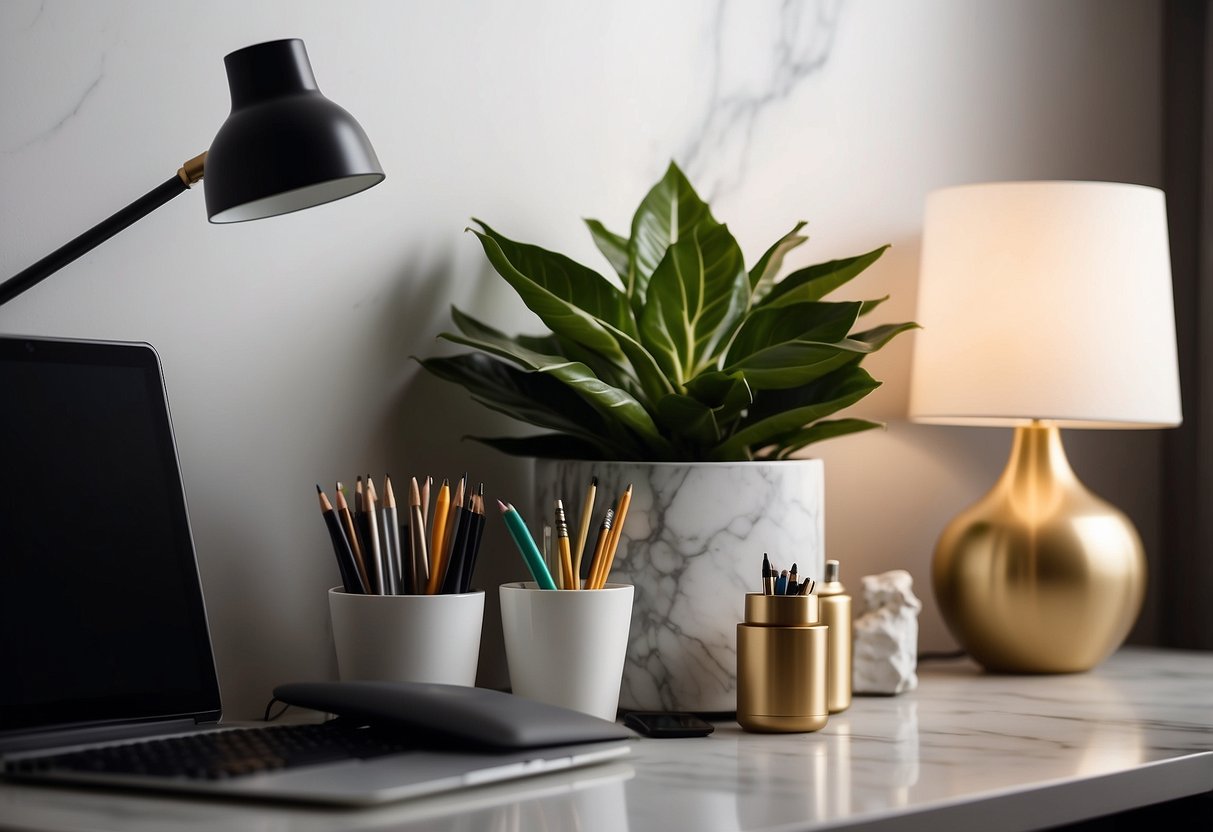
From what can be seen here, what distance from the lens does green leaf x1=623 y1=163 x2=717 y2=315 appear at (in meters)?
1.15

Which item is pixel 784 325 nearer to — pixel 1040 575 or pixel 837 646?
pixel 837 646

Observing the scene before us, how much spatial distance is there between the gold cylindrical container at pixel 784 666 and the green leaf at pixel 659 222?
311 millimetres

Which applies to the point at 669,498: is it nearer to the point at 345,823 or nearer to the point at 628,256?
the point at 628,256

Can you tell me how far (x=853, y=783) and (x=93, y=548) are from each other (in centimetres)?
49

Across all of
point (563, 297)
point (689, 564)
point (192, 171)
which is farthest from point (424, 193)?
point (689, 564)

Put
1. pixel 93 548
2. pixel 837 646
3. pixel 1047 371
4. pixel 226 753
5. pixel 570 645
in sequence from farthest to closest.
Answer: pixel 1047 371, pixel 837 646, pixel 570 645, pixel 93 548, pixel 226 753

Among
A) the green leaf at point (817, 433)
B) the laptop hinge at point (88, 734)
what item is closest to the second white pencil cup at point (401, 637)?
the laptop hinge at point (88, 734)

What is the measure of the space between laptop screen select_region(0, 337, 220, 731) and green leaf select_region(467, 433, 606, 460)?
0.30 meters

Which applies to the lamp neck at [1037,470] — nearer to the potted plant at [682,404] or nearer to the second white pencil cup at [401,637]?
the potted plant at [682,404]

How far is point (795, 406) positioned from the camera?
1115 millimetres

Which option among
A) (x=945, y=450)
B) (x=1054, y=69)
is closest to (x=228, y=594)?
(x=945, y=450)

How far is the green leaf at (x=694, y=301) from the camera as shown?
1070 mm

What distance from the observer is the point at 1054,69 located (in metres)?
1.64

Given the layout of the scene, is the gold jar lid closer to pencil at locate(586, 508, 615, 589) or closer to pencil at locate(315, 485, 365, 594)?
pencil at locate(586, 508, 615, 589)
